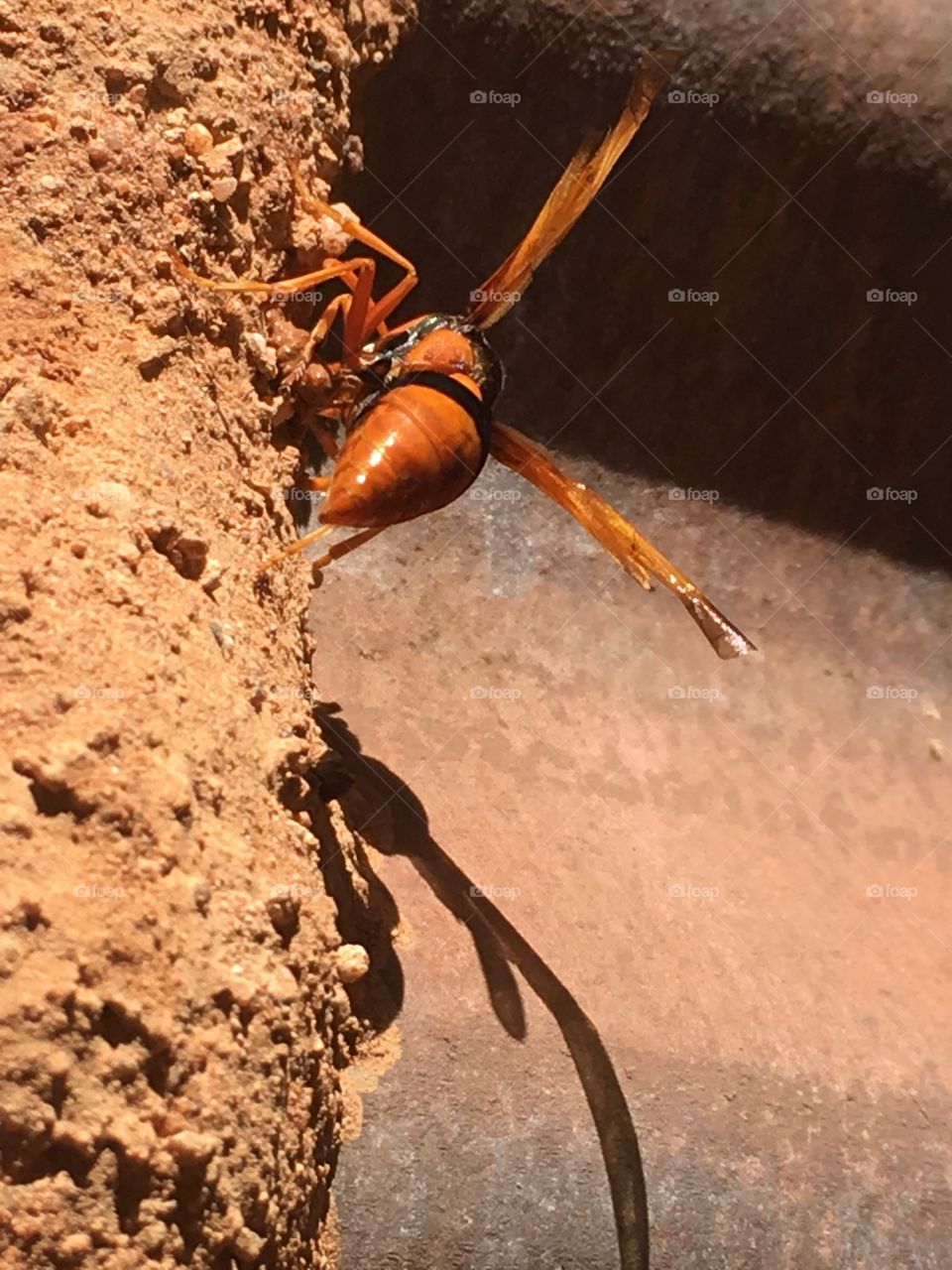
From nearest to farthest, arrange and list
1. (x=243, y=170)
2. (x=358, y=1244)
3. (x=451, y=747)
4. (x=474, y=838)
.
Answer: (x=358, y=1244) → (x=243, y=170) → (x=474, y=838) → (x=451, y=747)

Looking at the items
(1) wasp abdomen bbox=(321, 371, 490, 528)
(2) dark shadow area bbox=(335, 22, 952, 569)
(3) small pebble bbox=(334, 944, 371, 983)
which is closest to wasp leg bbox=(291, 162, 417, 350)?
(1) wasp abdomen bbox=(321, 371, 490, 528)

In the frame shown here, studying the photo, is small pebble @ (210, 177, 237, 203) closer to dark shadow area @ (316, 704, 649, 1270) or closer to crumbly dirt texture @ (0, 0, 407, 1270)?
crumbly dirt texture @ (0, 0, 407, 1270)

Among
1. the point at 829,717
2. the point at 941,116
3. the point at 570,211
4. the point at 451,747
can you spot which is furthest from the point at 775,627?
the point at 570,211

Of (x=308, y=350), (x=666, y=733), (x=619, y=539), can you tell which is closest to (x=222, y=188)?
(x=308, y=350)

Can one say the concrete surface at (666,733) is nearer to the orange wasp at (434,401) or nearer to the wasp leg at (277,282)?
the orange wasp at (434,401)

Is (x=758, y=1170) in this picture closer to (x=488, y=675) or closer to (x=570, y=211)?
(x=488, y=675)

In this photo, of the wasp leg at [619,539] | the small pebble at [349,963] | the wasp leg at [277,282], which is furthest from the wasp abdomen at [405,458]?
the small pebble at [349,963]
